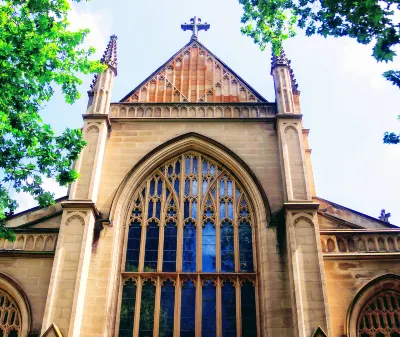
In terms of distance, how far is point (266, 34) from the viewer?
1197 cm

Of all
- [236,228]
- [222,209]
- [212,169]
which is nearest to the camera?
[236,228]

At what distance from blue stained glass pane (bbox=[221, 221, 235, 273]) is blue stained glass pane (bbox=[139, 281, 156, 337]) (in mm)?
2069

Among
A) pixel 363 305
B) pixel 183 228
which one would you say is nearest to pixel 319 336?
pixel 363 305

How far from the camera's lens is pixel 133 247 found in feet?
42.5

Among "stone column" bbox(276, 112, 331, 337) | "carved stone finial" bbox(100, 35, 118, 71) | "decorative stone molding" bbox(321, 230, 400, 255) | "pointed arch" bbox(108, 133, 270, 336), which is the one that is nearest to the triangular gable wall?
"carved stone finial" bbox(100, 35, 118, 71)

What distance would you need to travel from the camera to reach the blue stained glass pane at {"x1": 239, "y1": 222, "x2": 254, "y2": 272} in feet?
41.0

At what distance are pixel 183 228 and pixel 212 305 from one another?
242cm

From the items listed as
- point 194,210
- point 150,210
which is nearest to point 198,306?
point 194,210

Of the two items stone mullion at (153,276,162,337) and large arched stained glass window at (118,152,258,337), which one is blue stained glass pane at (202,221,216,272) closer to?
large arched stained glass window at (118,152,258,337)

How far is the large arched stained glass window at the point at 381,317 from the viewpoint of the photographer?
439 inches

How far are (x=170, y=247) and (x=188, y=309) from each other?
1878 millimetres

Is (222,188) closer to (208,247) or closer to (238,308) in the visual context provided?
(208,247)

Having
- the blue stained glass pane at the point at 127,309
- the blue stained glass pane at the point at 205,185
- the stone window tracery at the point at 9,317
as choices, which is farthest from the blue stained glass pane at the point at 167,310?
the stone window tracery at the point at 9,317

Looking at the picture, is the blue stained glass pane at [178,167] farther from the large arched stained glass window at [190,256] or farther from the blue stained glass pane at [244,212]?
the blue stained glass pane at [244,212]
